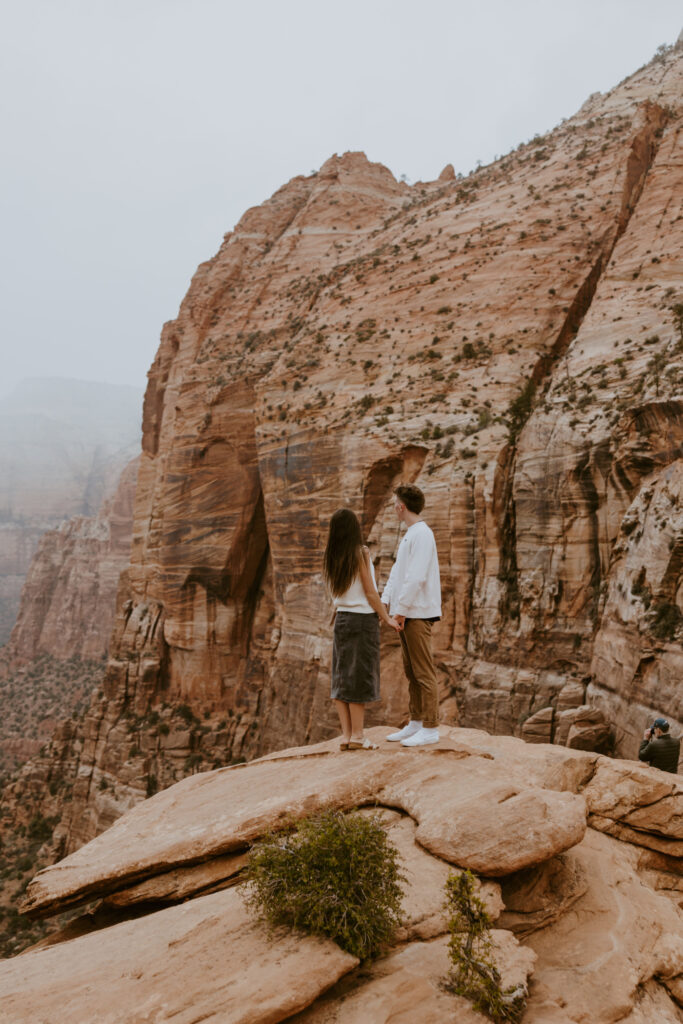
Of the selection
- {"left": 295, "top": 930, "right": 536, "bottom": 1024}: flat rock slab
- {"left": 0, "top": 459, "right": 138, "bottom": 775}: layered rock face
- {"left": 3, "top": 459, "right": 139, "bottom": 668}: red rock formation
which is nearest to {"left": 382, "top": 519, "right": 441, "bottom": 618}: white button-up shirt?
{"left": 295, "top": 930, "right": 536, "bottom": 1024}: flat rock slab

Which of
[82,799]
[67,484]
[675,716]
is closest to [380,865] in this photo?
[675,716]

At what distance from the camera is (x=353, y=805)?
549 centimetres

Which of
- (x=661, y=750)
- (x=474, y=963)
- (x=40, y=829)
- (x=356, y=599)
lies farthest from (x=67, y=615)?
(x=474, y=963)

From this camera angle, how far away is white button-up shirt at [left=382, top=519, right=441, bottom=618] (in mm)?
6480

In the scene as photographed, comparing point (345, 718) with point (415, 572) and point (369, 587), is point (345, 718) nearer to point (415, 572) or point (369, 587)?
point (369, 587)

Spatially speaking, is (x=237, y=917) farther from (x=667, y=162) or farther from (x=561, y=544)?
(x=667, y=162)

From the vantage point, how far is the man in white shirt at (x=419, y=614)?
650 cm

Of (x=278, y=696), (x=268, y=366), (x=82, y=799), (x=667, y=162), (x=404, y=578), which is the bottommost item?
(x=82, y=799)

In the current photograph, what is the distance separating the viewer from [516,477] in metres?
18.9

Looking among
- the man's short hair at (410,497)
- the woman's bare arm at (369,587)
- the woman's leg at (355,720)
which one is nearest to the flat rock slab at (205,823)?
the woman's leg at (355,720)

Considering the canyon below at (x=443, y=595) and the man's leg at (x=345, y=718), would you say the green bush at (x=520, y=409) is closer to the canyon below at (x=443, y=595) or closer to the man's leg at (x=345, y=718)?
the canyon below at (x=443, y=595)

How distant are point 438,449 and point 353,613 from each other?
52.2 feet

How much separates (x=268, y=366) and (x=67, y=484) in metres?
169

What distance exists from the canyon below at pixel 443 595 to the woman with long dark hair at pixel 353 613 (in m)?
0.65
